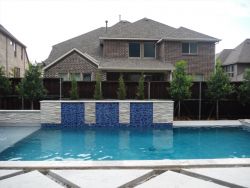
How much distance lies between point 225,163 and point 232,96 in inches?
403

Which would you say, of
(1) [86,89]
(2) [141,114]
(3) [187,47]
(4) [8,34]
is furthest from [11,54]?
(2) [141,114]

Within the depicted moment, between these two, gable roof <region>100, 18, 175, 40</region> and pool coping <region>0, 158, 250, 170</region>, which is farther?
gable roof <region>100, 18, 175, 40</region>

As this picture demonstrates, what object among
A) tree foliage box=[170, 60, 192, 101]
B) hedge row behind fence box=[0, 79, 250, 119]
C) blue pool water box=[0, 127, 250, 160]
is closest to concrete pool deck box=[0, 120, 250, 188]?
blue pool water box=[0, 127, 250, 160]

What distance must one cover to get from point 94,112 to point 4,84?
18.6ft

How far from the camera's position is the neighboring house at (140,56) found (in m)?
20.1

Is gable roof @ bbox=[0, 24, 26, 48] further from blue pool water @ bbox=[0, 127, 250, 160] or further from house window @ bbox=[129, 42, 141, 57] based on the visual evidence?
blue pool water @ bbox=[0, 127, 250, 160]

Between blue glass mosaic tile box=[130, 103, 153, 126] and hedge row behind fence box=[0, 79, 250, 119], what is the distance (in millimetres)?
2887

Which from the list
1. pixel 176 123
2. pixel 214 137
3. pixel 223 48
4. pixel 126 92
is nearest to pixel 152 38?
pixel 126 92

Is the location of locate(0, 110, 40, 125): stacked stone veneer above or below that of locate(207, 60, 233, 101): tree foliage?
below

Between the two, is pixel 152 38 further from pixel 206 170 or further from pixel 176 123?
pixel 206 170

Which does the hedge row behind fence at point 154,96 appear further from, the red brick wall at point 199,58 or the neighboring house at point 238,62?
the neighboring house at point 238,62

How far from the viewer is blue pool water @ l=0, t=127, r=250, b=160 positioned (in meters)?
7.66

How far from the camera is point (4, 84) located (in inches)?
563

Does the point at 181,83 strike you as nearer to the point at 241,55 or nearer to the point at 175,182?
the point at 175,182
